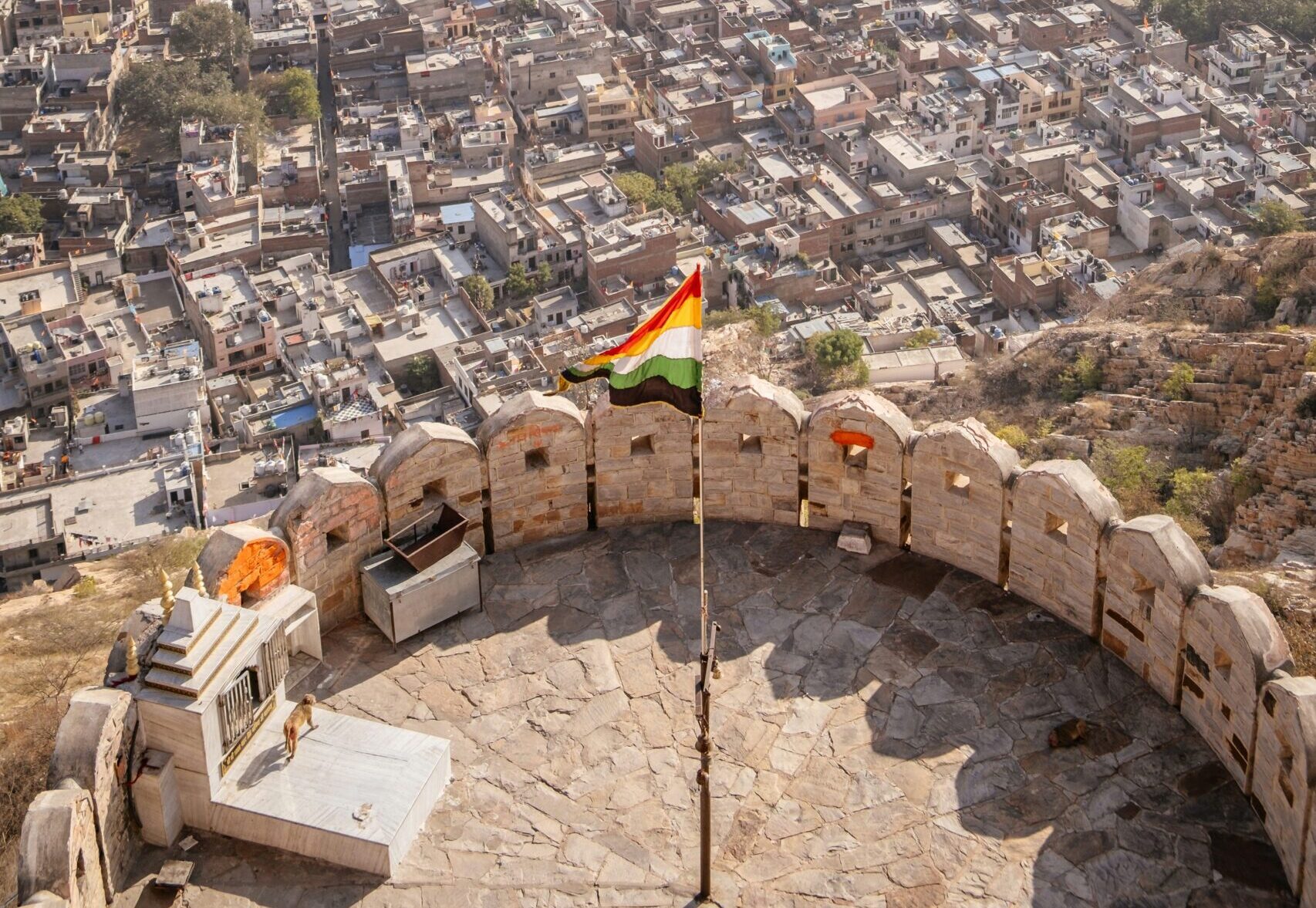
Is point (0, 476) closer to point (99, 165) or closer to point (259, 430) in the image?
point (259, 430)

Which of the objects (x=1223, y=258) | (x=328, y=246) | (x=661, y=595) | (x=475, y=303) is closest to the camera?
(x=661, y=595)

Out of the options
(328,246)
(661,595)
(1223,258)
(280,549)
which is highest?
(280,549)

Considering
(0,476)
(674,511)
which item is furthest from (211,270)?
(674,511)

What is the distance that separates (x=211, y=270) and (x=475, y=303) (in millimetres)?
10271

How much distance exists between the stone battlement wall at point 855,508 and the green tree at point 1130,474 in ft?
29.0

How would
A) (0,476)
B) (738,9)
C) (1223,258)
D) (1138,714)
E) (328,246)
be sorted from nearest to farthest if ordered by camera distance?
(1138,714) < (1223,258) < (0,476) < (328,246) < (738,9)

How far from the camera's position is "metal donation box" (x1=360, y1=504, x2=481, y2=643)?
13.5m

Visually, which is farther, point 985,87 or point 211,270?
point 985,87

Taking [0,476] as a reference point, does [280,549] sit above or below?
above

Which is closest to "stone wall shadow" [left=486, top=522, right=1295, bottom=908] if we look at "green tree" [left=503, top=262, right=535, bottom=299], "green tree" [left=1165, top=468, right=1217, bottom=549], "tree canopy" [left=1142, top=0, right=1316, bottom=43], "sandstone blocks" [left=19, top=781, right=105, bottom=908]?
"sandstone blocks" [left=19, top=781, right=105, bottom=908]

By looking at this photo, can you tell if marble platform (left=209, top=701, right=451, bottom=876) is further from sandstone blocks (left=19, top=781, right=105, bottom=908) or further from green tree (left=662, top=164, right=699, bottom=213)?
green tree (left=662, top=164, right=699, bottom=213)

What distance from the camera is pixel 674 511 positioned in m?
15.0

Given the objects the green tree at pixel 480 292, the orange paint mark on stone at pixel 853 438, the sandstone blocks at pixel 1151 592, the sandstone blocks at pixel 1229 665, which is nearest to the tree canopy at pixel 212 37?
the green tree at pixel 480 292

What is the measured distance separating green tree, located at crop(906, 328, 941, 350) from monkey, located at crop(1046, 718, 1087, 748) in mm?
40467
